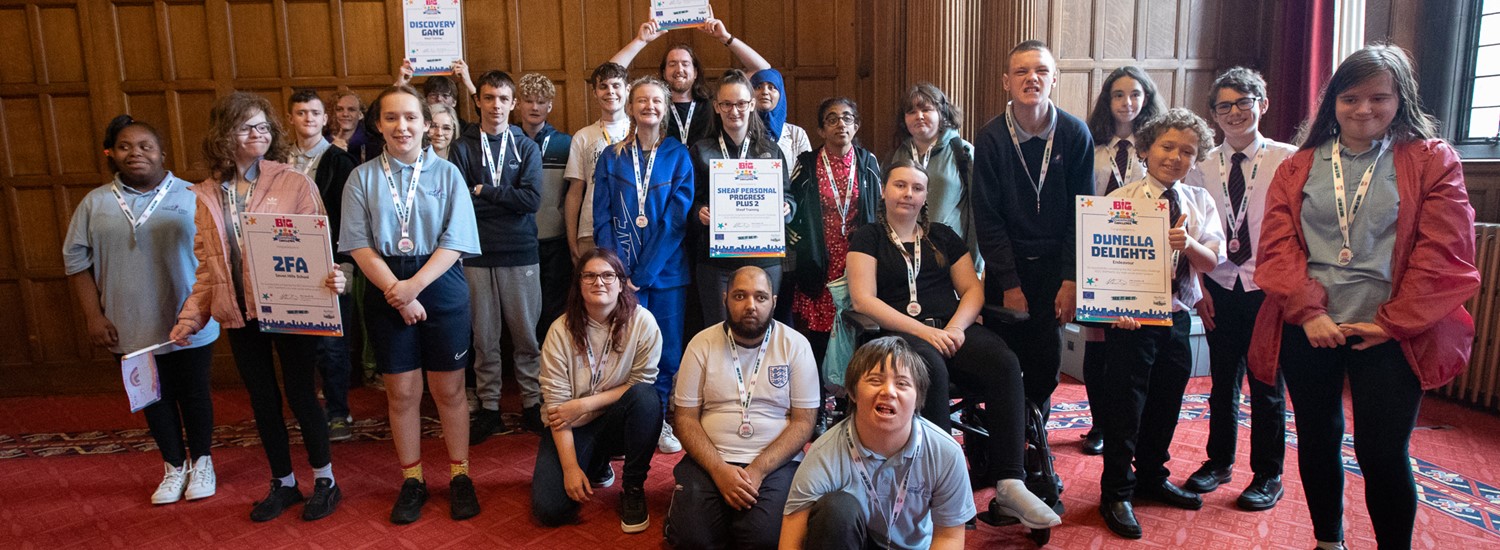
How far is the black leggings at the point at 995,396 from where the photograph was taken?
9.04 feet

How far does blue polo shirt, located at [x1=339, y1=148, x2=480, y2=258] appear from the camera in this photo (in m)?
2.93

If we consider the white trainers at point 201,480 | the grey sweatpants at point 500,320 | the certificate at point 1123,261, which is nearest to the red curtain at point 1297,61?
the certificate at point 1123,261

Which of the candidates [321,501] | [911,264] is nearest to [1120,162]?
[911,264]

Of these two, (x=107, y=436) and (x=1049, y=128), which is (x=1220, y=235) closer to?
(x=1049, y=128)

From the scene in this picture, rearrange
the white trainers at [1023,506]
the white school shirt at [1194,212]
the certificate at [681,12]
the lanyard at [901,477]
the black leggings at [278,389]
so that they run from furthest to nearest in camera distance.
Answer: the certificate at [681,12], the black leggings at [278,389], the white school shirt at [1194,212], the white trainers at [1023,506], the lanyard at [901,477]

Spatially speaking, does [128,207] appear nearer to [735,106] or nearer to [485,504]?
[485,504]

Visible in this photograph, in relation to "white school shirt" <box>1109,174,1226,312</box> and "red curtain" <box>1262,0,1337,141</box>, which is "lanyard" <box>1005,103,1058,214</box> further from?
"red curtain" <box>1262,0,1337,141</box>

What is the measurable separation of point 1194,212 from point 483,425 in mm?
3263

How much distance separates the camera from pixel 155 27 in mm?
5234

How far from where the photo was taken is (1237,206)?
3.06m

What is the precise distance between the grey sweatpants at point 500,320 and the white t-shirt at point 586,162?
0.40m

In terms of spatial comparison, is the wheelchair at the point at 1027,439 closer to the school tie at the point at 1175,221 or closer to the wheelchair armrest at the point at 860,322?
the wheelchair armrest at the point at 860,322

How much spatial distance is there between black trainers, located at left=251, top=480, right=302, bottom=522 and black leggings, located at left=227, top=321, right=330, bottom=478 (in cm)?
6

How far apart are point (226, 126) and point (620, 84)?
1.73 meters
